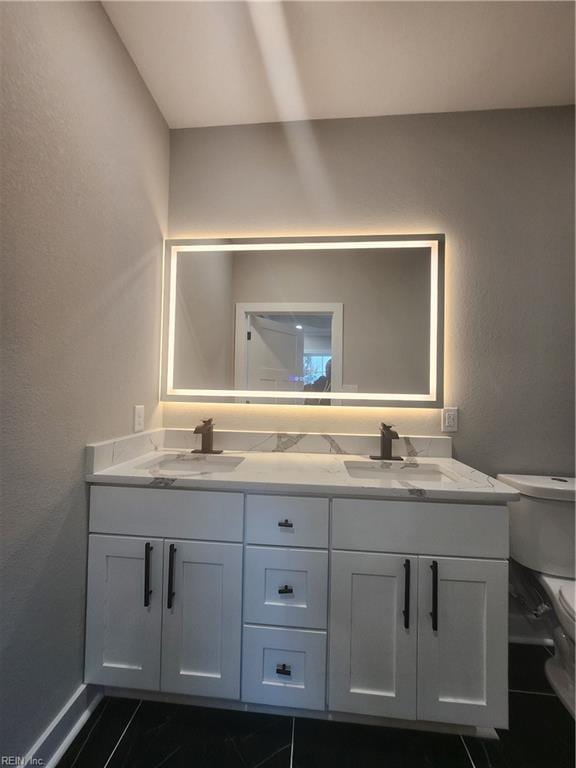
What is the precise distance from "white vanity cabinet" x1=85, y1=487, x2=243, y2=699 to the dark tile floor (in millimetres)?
124

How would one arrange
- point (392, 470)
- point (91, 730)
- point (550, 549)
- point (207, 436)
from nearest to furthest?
point (91, 730)
point (550, 549)
point (392, 470)
point (207, 436)

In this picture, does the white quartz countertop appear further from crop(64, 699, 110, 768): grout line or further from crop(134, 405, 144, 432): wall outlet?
crop(64, 699, 110, 768): grout line

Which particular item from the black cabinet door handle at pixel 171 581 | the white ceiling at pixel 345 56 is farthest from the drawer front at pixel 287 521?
the white ceiling at pixel 345 56

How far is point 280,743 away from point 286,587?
473 mm

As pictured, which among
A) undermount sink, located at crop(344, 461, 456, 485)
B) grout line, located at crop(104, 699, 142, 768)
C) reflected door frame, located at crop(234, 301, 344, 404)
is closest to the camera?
grout line, located at crop(104, 699, 142, 768)

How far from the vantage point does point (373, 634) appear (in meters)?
1.03

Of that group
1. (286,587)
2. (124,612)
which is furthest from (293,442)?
(124,612)

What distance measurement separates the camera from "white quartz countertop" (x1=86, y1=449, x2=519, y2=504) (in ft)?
3.34

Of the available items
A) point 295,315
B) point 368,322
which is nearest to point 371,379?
point 368,322

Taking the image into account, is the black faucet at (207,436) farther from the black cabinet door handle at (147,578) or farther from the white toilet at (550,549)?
the white toilet at (550,549)

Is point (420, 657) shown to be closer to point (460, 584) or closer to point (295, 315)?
point (460, 584)

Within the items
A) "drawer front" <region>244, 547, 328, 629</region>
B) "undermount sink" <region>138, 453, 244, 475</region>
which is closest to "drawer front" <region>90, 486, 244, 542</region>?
"drawer front" <region>244, 547, 328, 629</region>

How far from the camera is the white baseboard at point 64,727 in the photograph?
0.91 meters

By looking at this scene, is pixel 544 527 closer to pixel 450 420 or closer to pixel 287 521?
pixel 450 420
